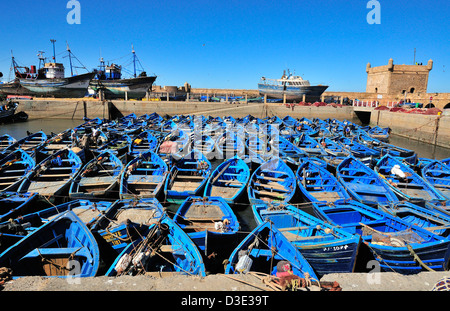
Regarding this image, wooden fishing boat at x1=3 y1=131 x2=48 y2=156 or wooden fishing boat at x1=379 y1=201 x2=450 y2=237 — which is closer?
wooden fishing boat at x1=379 y1=201 x2=450 y2=237

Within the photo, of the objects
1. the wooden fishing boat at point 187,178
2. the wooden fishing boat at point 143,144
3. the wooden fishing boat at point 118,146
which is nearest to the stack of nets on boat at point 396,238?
the wooden fishing boat at point 187,178

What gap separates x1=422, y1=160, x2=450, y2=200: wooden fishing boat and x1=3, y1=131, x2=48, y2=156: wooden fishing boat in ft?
83.5

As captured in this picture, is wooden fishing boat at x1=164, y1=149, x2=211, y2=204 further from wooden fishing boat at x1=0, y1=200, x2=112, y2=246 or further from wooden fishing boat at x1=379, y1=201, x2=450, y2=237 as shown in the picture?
wooden fishing boat at x1=379, y1=201, x2=450, y2=237

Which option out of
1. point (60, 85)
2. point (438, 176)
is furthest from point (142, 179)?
point (60, 85)

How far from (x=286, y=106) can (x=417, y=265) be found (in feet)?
125

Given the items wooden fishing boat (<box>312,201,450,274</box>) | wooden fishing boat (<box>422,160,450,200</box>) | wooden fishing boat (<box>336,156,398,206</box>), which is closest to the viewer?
wooden fishing boat (<box>312,201,450,274</box>)

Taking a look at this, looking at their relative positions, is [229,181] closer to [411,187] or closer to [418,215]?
[418,215]

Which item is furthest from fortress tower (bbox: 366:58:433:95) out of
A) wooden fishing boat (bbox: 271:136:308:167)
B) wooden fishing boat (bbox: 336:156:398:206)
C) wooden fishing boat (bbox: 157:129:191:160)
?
wooden fishing boat (bbox: 157:129:191:160)

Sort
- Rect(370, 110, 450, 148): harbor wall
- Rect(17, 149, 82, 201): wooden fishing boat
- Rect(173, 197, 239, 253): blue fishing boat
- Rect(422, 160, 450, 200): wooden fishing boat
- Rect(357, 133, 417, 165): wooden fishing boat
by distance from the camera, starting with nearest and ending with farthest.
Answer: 1. Rect(173, 197, 239, 253): blue fishing boat
2. Rect(17, 149, 82, 201): wooden fishing boat
3. Rect(422, 160, 450, 200): wooden fishing boat
4. Rect(357, 133, 417, 165): wooden fishing boat
5. Rect(370, 110, 450, 148): harbor wall

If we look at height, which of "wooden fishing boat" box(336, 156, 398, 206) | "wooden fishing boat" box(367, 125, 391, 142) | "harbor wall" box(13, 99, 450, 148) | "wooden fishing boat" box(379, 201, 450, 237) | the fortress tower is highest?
the fortress tower

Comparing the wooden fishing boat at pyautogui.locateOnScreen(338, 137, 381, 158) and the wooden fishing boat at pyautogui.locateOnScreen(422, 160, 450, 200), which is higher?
the wooden fishing boat at pyautogui.locateOnScreen(338, 137, 381, 158)

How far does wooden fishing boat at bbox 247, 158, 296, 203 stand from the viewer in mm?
11297

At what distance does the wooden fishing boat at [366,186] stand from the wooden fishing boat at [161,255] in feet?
26.4
